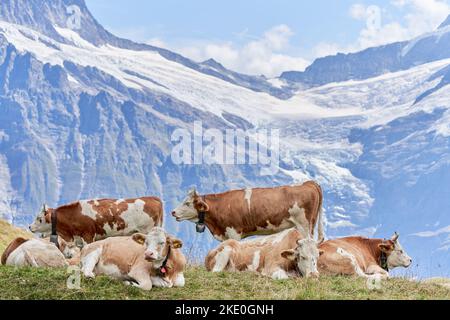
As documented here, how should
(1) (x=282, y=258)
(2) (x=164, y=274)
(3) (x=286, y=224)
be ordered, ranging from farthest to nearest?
(3) (x=286, y=224) < (1) (x=282, y=258) < (2) (x=164, y=274)

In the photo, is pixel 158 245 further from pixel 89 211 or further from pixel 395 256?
pixel 89 211

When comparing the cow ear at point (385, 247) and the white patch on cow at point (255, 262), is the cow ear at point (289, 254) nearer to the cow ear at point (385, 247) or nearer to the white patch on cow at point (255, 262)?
the white patch on cow at point (255, 262)

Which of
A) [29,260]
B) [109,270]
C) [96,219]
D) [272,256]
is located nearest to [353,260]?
[272,256]

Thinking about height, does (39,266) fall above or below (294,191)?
below

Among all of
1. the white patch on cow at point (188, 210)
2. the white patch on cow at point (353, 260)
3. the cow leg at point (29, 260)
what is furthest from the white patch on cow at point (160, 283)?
the white patch on cow at point (188, 210)

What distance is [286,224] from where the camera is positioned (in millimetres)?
25344

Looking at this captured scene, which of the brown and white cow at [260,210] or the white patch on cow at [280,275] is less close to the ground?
the brown and white cow at [260,210]

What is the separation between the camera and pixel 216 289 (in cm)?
1658

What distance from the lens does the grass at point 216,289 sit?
1561 cm

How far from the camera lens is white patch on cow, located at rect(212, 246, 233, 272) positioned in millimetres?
20844

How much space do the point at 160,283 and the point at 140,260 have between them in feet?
2.57
